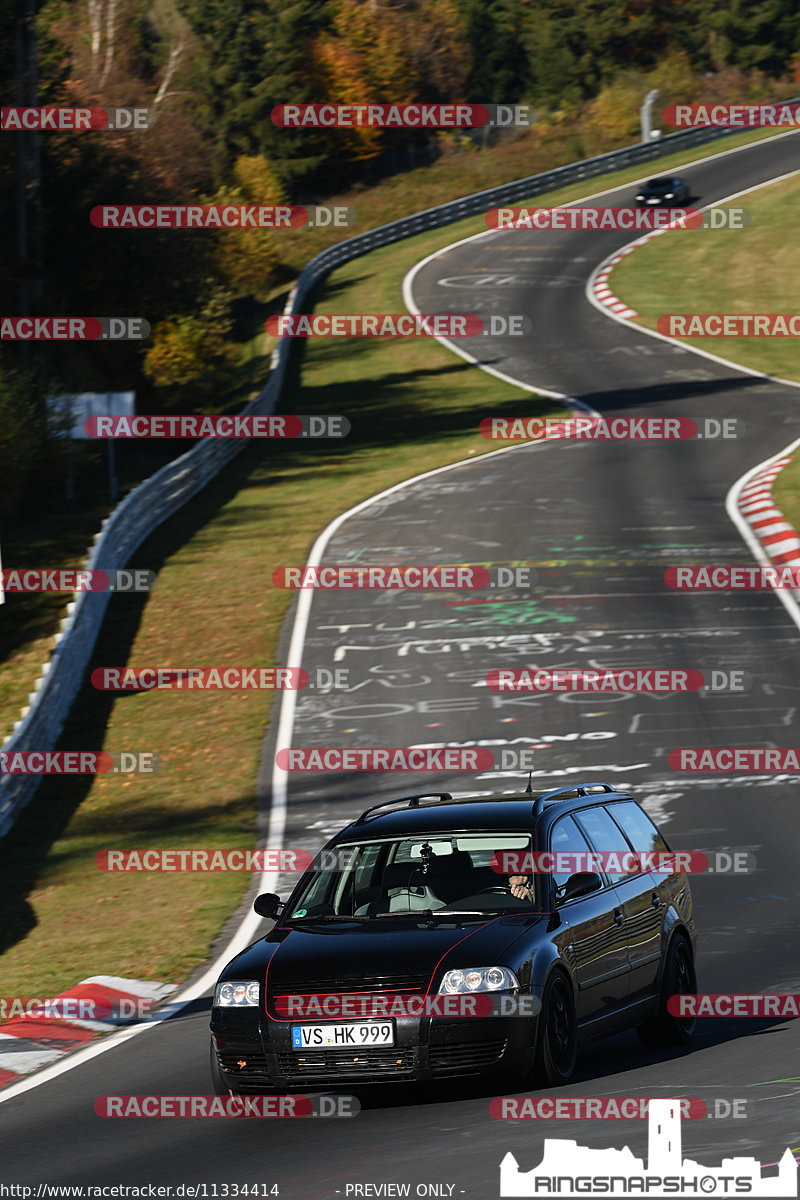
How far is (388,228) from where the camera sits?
70.2m

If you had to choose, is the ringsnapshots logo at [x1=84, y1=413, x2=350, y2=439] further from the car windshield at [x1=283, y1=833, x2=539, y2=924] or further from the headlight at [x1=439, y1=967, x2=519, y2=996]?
the headlight at [x1=439, y1=967, x2=519, y2=996]

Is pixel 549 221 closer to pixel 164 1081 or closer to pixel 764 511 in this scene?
pixel 764 511

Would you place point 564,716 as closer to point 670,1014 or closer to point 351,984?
point 670,1014

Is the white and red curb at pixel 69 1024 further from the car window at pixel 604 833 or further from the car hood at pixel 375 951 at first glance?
the car window at pixel 604 833

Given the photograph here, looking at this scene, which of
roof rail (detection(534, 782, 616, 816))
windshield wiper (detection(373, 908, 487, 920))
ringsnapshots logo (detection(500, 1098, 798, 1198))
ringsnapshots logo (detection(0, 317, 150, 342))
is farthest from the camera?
ringsnapshots logo (detection(0, 317, 150, 342))

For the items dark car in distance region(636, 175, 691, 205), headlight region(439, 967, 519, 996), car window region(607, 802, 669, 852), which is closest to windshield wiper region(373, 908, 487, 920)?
headlight region(439, 967, 519, 996)

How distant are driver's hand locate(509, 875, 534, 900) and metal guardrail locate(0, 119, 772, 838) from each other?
36.8 ft

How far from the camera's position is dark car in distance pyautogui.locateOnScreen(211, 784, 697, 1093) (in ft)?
26.9

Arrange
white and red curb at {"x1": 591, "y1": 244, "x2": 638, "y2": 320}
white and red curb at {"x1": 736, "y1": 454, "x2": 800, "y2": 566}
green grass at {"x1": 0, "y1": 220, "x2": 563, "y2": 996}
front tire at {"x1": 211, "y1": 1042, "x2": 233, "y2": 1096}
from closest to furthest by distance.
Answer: front tire at {"x1": 211, "y1": 1042, "x2": 233, "y2": 1096} → green grass at {"x1": 0, "y1": 220, "x2": 563, "y2": 996} → white and red curb at {"x1": 736, "y1": 454, "x2": 800, "y2": 566} → white and red curb at {"x1": 591, "y1": 244, "x2": 638, "y2": 320}

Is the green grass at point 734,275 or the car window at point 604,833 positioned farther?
the green grass at point 734,275

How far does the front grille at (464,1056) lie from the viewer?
8164 millimetres

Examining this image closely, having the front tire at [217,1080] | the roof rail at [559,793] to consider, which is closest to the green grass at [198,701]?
→ the roof rail at [559,793]

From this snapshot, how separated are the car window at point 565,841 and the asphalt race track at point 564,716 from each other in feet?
3.48

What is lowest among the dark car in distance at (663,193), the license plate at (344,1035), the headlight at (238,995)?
the license plate at (344,1035)
